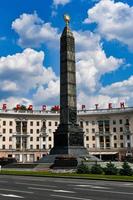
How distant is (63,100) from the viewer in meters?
43.7

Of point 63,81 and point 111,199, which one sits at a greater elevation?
point 63,81

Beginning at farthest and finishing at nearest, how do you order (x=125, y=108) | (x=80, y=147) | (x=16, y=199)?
1. (x=125, y=108)
2. (x=80, y=147)
3. (x=16, y=199)

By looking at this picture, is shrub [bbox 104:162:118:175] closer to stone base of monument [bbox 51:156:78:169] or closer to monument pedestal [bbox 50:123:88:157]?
stone base of monument [bbox 51:156:78:169]

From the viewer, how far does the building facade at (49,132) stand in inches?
3839

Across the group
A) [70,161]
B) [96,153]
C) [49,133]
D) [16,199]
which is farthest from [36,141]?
[16,199]

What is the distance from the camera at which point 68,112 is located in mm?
43469

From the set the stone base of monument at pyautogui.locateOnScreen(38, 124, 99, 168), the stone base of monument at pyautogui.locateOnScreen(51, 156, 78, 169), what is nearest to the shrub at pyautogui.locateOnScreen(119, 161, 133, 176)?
the stone base of monument at pyautogui.locateOnScreen(51, 156, 78, 169)

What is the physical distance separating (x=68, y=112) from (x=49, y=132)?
5985 cm

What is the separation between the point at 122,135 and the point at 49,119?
20.5 m

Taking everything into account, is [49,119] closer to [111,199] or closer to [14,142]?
[14,142]

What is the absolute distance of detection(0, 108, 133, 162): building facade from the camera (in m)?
97.5

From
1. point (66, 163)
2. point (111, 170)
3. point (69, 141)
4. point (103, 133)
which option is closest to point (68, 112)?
point (69, 141)

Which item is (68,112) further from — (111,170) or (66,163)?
(111,170)

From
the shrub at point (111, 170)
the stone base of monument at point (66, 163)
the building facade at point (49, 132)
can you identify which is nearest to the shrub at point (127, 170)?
the shrub at point (111, 170)
